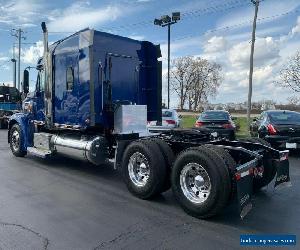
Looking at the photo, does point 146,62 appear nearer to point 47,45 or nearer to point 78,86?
point 78,86

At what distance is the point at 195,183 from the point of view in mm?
6051

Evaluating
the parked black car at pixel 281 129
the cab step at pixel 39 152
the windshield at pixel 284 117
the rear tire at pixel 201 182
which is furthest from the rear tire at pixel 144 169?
the windshield at pixel 284 117

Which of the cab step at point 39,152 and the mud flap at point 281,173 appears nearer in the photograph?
the mud flap at point 281,173

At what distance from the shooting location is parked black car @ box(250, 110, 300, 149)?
40.2ft

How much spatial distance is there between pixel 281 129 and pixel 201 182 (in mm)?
7339

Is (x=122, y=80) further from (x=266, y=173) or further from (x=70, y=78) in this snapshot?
(x=266, y=173)

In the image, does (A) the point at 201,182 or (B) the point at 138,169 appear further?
(B) the point at 138,169

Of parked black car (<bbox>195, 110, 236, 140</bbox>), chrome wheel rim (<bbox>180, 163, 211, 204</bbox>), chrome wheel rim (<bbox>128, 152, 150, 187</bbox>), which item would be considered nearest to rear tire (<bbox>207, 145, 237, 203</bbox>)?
chrome wheel rim (<bbox>180, 163, 211, 204</bbox>)

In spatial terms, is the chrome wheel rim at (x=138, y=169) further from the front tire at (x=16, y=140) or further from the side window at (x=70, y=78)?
the front tire at (x=16, y=140)

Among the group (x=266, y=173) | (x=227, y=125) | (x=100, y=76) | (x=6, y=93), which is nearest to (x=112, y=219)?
(x=266, y=173)

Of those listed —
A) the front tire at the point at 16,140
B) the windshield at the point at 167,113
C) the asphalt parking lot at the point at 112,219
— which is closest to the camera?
the asphalt parking lot at the point at 112,219

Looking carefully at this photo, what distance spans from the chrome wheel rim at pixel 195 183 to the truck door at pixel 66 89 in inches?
150

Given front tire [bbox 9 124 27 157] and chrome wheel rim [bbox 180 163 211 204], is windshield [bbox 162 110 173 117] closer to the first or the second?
front tire [bbox 9 124 27 157]

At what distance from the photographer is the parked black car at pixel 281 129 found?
1224 cm
